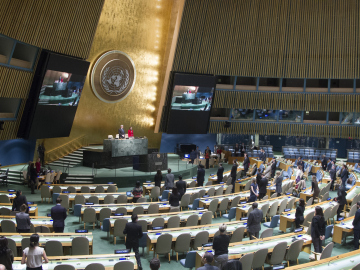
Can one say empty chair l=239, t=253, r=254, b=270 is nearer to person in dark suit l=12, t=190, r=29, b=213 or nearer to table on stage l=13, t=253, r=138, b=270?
table on stage l=13, t=253, r=138, b=270

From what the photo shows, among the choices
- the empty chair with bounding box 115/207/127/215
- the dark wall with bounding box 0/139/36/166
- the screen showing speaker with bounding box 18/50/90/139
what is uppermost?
the screen showing speaker with bounding box 18/50/90/139

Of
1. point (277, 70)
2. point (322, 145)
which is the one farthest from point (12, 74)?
point (322, 145)

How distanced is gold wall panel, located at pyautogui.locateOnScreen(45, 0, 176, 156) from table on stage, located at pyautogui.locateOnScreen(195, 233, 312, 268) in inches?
566

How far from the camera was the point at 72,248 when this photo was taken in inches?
278

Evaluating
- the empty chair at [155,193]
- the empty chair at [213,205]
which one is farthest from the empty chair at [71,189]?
the empty chair at [213,205]

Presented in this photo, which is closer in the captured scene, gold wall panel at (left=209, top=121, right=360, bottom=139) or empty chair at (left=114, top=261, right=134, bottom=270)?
empty chair at (left=114, top=261, right=134, bottom=270)

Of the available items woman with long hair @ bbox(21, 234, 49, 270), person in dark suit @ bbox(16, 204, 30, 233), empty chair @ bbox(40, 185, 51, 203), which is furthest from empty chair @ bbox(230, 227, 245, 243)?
empty chair @ bbox(40, 185, 51, 203)

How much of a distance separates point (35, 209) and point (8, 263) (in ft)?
15.1

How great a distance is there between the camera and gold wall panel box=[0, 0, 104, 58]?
13617 millimetres

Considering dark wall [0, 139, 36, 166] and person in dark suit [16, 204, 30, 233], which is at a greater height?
dark wall [0, 139, 36, 166]

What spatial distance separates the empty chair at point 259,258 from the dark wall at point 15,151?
52.8 feet

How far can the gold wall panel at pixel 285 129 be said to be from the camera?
81.6 feet

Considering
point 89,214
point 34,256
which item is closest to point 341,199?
point 89,214

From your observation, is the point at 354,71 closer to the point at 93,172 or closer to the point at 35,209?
the point at 93,172
